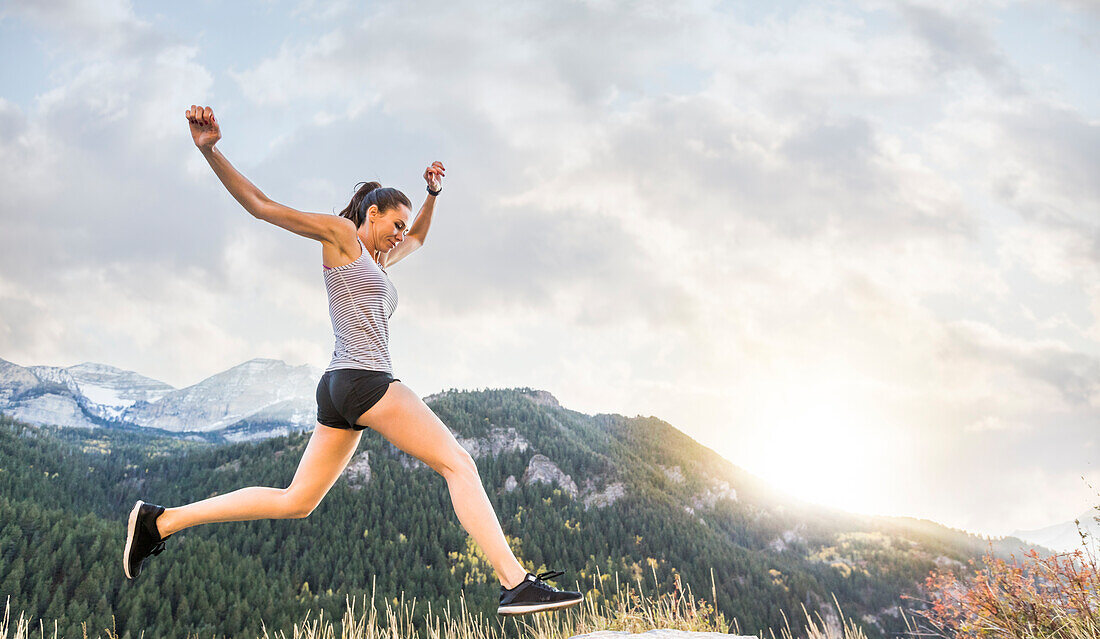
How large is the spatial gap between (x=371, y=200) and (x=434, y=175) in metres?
0.76

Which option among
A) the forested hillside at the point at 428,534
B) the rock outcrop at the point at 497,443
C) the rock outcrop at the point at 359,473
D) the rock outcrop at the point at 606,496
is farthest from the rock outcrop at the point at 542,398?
the rock outcrop at the point at 359,473

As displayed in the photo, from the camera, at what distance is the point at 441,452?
113 inches

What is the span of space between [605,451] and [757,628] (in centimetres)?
6815

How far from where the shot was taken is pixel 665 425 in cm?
15675

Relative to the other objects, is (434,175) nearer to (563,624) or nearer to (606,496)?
(563,624)

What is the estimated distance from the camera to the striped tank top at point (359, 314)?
9.66ft

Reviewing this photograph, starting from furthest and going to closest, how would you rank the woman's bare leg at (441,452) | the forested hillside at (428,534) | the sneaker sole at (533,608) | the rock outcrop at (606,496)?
the rock outcrop at (606,496) → the forested hillside at (428,534) → the woman's bare leg at (441,452) → the sneaker sole at (533,608)

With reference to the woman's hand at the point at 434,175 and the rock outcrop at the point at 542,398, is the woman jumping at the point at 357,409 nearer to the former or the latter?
the woman's hand at the point at 434,175

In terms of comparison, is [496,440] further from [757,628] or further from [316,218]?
[316,218]

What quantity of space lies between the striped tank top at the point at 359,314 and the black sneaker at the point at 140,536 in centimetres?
130

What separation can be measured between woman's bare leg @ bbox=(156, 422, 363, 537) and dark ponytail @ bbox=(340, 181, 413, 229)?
3.54ft

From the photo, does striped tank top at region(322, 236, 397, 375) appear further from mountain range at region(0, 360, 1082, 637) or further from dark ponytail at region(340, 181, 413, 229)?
mountain range at region(0, 360, 1082, 637)

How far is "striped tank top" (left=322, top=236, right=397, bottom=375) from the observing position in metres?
2.95

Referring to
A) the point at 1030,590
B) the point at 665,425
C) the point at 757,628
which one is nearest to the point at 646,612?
the point at 1030,590
